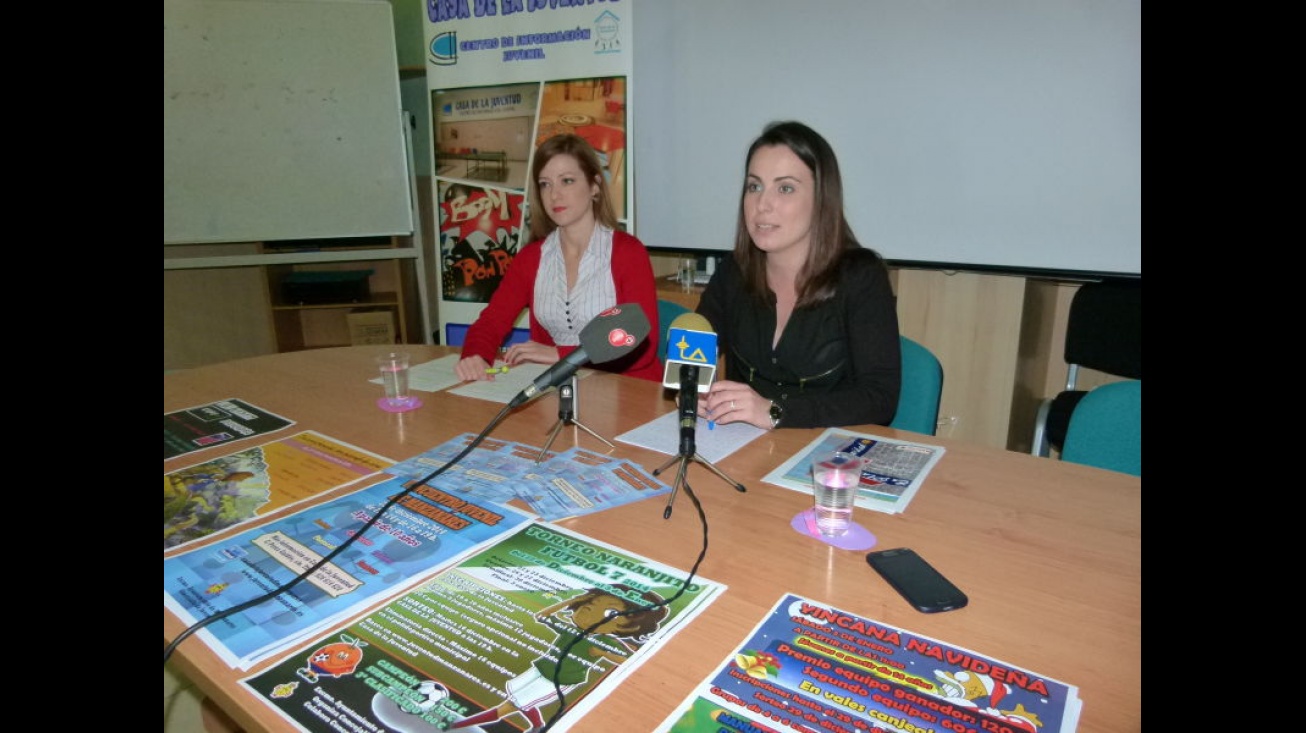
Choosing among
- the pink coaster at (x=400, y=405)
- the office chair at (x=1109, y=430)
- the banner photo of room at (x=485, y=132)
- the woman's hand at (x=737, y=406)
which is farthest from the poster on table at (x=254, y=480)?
the banner photo of room at (x=485, y=132)

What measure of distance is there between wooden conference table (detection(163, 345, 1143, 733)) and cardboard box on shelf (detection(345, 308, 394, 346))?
2716 mm

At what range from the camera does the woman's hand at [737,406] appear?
4.89 ft

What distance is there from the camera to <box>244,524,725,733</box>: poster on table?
2.33 ft

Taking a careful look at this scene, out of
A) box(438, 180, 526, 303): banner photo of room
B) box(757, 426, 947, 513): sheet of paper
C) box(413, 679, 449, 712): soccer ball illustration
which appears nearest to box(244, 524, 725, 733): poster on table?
box(413, 679, 449, 712): soccer ball illustration

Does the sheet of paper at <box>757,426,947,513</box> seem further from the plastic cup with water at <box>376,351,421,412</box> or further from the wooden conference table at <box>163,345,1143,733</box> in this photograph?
the plastic cup with water at <box>376,351,421,412</box>

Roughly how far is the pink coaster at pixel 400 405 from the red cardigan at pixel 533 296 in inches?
18.8

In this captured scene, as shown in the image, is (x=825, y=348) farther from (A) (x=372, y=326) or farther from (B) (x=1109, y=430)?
(A) (x=372, y=326)

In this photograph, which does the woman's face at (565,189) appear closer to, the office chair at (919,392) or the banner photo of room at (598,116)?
the banner photo of room at (598,116)

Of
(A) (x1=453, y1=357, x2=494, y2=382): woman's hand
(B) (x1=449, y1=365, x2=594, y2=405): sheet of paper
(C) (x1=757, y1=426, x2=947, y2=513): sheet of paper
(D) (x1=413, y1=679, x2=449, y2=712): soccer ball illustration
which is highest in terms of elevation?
(A) (x1=453, y1=357, x2=494, y2=382): woman's hand

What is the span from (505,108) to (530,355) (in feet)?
6.45

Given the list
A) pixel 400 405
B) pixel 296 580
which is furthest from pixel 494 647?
pixel 400 405
